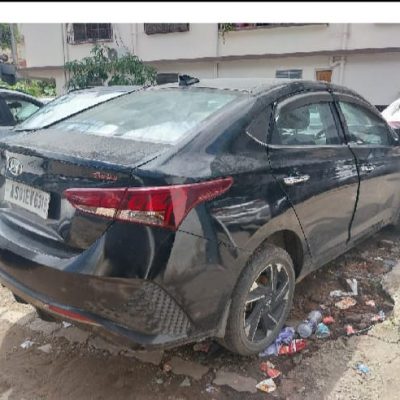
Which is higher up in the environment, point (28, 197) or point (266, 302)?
point (28, 197)

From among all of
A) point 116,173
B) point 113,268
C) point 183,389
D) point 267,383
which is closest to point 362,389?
point 267,383

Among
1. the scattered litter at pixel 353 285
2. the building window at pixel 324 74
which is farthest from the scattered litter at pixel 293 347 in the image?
the building window at pixel 324 74

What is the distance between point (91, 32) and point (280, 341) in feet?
46.7

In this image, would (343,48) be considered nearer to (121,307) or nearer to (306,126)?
(306,126)

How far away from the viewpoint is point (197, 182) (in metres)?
2.07

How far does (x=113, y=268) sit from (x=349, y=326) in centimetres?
184

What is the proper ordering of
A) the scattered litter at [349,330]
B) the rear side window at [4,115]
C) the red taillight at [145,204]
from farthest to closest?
the rear side window at [4,115] < the scattered litter at [349,330] < the red taillight at [145,204]

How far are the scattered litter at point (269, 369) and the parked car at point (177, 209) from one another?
122mm

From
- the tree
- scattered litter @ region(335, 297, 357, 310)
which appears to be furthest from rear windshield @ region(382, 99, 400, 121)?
the tree

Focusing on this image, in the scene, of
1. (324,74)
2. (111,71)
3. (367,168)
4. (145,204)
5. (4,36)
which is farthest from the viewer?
(4,36)

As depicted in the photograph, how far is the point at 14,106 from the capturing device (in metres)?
6.06

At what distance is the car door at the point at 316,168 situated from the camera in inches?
104

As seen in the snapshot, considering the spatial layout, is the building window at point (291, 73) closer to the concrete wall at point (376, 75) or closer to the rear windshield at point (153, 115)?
the concrete wall at point (376, 75)

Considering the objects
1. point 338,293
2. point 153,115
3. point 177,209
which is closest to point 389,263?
point 338,293
